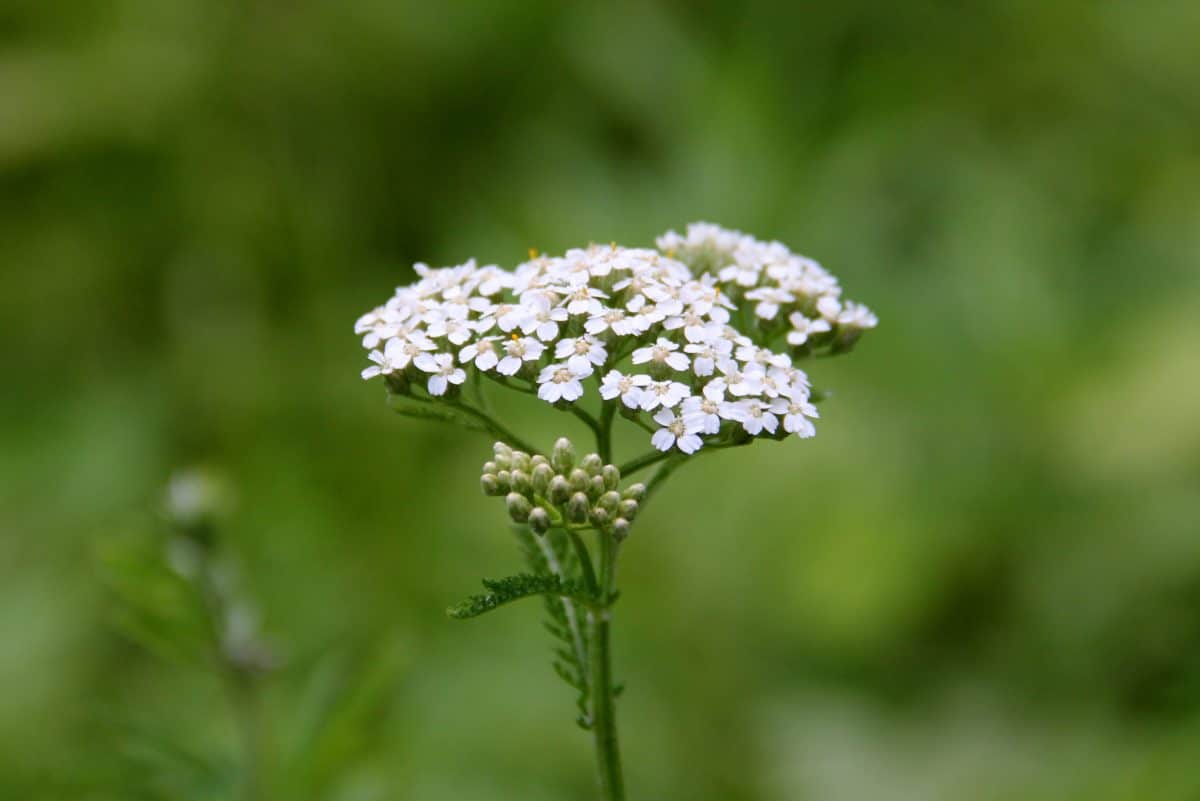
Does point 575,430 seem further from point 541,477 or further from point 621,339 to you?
point 541,477

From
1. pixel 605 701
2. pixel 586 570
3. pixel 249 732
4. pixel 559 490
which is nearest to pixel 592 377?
pixel 559 490

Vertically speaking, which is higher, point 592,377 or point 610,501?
point 592,377

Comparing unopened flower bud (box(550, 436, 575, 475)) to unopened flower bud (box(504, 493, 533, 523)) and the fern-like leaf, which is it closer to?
unopened flower bud (box(504, 493, 533, 523))

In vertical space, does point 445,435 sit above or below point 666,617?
above

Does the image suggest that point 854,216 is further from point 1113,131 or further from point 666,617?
point 666,617

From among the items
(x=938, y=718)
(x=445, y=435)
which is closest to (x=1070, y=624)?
(x=938, y=718)

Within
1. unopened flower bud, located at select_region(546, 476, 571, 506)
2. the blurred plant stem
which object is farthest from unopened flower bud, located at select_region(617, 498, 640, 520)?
the blurred plant stem
